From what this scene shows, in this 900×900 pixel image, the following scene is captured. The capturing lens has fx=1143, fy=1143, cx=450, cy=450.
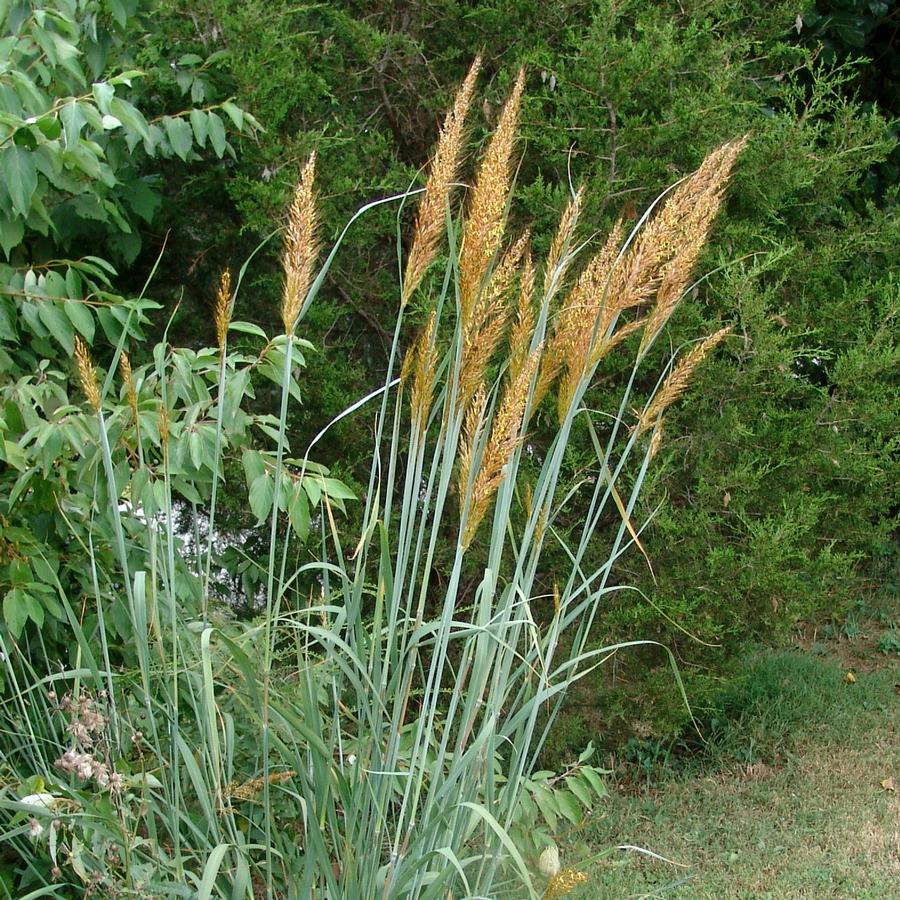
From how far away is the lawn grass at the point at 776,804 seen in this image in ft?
11.6

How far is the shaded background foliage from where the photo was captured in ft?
12.2

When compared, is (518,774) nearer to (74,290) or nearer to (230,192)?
(74,290)

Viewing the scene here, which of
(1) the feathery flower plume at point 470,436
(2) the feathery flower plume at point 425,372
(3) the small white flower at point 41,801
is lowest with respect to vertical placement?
(3) the small white flower at point 41,801

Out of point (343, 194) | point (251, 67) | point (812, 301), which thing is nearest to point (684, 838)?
point (812, 301)

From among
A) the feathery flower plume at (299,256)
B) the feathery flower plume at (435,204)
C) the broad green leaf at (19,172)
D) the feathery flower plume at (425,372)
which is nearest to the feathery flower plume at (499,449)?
the feathery flower plume at (425,372)

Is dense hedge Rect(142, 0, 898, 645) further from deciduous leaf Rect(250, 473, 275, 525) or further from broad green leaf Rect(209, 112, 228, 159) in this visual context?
deciduous leaf Rect(250, 473, 275, 525)

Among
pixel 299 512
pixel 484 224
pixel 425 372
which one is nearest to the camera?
pixel 484 224

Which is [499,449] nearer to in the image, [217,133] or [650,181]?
[217,133]

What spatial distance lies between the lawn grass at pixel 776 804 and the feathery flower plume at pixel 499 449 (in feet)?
4.25

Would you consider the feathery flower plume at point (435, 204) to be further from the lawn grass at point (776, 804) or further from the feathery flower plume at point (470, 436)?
the lawn grass at point (776, 804)

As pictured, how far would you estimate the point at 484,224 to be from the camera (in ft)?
5.96

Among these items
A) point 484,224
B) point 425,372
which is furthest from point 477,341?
point 484,224

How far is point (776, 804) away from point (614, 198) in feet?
7.26

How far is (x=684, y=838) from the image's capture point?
384 centimetres
